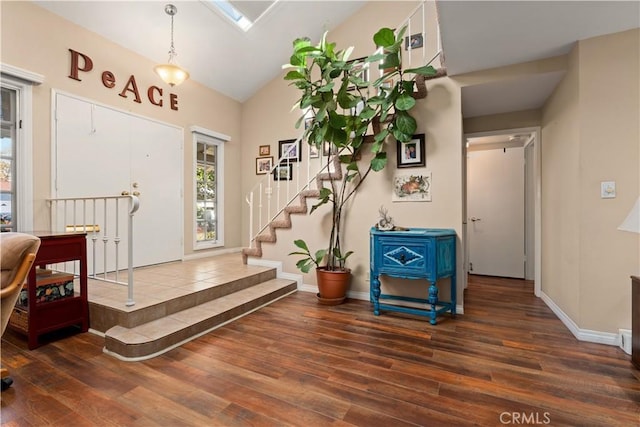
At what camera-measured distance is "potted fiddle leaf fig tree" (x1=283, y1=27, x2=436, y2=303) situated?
2.92 meters

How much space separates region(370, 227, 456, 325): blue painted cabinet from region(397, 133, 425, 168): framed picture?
0.77 metres

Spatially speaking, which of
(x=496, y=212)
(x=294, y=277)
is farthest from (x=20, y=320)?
(x=496, y=212)

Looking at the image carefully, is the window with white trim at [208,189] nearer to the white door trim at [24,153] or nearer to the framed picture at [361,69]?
the white door trim at [24,153]

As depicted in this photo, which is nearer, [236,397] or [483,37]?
[236,397]

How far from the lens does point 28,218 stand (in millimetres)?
3031

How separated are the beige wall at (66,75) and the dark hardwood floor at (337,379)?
2.10m

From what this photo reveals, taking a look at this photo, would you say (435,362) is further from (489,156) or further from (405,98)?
(489,156)

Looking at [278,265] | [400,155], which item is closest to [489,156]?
[400,155]

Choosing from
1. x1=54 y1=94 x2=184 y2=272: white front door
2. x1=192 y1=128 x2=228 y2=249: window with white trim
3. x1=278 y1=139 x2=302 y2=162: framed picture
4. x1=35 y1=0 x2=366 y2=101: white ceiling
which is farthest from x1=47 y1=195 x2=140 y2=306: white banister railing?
x1=278 y1=139 x2=302 y2=162: framed picture

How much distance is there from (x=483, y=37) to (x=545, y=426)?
105 inches

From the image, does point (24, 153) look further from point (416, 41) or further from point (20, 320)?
point (416, 41)

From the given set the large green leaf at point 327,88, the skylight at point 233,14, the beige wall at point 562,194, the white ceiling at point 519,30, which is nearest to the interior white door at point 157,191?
the skylight at point 233,14

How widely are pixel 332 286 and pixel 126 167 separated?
3179 millimetres

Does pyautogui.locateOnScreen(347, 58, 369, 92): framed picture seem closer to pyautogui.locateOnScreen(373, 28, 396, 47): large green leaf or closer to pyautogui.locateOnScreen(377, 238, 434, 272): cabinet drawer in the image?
pyautogui.locateOnScreen(373, 28, 396, 47): large green leaf
